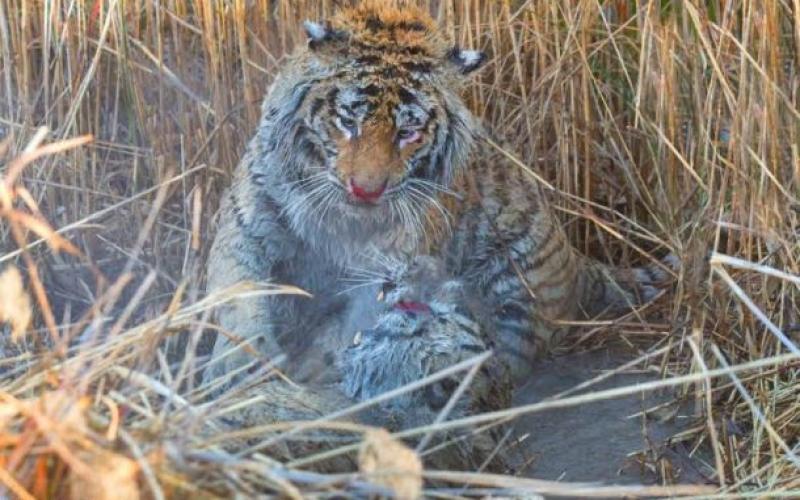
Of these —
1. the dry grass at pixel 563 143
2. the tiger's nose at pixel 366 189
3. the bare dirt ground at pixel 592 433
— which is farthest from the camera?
the tiger's nose at pixel 366 189

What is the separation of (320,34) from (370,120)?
370 millimetres

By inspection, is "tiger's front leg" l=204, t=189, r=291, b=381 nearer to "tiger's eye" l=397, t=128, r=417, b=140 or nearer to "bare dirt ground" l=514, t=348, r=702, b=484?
"tiger's eye" l=397, t=128, r=417, b=140

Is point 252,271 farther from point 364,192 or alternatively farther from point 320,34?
point 320,34

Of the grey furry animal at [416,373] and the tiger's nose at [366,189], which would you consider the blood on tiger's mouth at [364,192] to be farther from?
the grey furry animal at [416,373]

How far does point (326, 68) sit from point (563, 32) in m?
1.33

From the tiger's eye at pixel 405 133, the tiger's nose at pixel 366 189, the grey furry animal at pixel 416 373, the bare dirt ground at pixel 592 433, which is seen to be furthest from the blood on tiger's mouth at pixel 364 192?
the bare dirt ground at pixel 592 433

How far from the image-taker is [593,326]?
532 centimetres

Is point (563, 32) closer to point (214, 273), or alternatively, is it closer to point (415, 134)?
point (415, 134)

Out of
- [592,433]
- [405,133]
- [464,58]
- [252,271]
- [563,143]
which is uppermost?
[464,58]

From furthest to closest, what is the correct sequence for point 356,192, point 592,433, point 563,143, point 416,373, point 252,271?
point 563,143, point 252,271, point 356,192, point 592,433, point 416,373

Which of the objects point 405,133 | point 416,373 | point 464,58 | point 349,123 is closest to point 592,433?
point 416,373

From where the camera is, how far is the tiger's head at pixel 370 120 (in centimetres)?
451

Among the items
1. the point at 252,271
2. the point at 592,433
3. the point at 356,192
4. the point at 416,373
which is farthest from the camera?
the point at 252,271

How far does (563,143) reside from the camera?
552 centimetres
